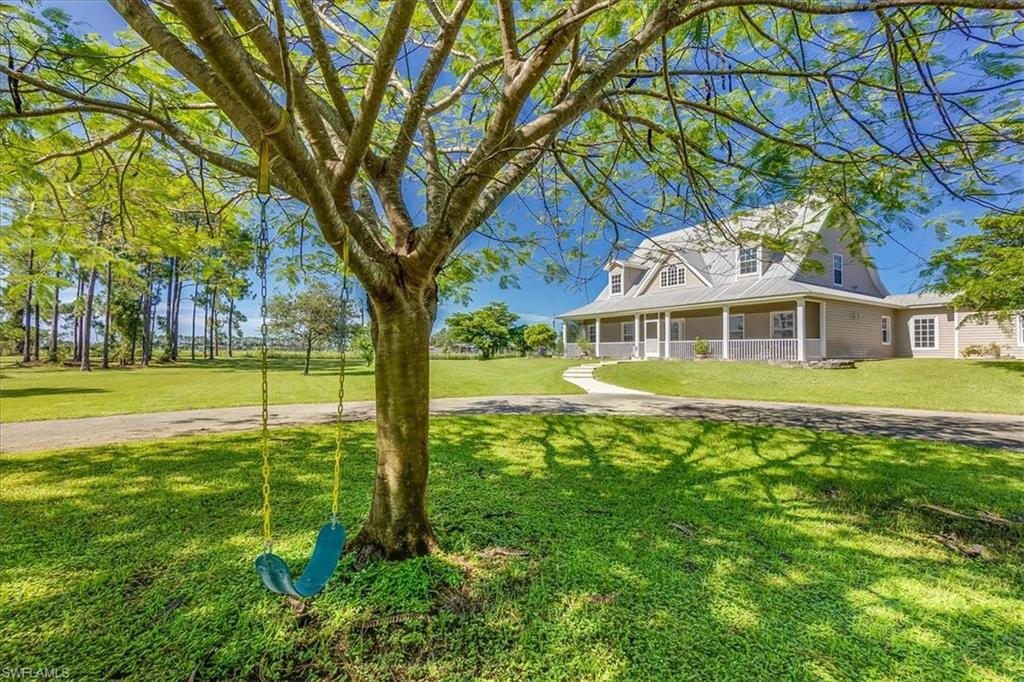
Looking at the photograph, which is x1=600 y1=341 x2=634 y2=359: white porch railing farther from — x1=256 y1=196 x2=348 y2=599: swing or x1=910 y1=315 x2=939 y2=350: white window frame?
x1=256 y1=196 x2=348 y2=599: swing

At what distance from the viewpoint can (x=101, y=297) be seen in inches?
1180

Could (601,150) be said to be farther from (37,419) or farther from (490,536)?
(37,419)

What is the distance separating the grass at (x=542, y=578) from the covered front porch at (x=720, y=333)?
13.6 m

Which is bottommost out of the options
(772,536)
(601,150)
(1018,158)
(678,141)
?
(772,536)

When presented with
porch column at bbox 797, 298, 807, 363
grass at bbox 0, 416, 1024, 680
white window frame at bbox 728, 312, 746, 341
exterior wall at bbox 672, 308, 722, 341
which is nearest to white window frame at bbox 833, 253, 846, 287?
white window frame at bbox 728, 312, 746, 341

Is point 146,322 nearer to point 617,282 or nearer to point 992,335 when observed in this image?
point 617,282

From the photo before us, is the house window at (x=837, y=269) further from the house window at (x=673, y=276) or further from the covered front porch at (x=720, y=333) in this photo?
the house window at (x=673, y=276)

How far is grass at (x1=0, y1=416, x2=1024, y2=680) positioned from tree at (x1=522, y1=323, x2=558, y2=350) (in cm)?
3164

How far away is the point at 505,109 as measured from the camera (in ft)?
9.02

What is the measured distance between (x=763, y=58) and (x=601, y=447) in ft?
17.5

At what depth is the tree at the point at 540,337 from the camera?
121 feet

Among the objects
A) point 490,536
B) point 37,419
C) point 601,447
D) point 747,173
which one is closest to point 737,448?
point 601,447

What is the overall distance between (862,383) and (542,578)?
16.1m

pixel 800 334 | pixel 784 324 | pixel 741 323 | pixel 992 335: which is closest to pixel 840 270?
pixel 784 324
